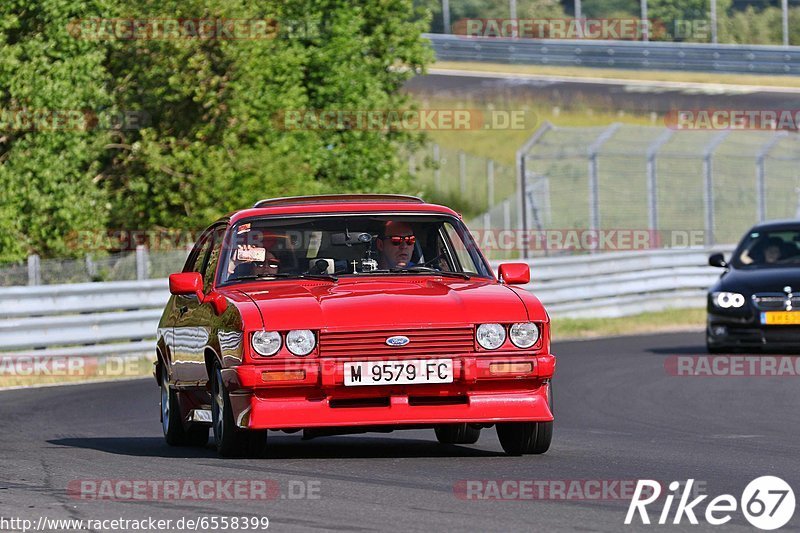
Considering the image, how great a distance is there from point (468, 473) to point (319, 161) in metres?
23.3

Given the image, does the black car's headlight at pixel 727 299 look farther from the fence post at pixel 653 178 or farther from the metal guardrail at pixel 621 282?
the fence post at pixel 653 178

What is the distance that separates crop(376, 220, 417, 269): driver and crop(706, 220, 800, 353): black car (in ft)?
28.0

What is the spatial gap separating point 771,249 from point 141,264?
27.2 ft

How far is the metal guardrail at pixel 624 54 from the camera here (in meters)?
48.2

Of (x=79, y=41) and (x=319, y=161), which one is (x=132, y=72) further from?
(x=319, y=161)

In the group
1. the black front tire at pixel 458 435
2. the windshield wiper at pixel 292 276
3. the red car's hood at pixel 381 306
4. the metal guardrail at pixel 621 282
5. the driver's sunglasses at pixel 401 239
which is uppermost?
the driver's sunglasses at pixel 401 239

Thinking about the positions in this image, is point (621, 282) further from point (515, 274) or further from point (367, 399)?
point (367, 399)

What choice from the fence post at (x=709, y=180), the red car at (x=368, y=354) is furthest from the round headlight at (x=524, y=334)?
the fence post at (x=709, y=180)

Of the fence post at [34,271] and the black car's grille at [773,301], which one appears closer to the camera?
the black car's grille at [773,301]

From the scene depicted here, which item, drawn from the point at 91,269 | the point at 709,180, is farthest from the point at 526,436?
the point at 709,180

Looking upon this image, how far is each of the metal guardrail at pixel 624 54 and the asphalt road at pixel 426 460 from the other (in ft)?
110

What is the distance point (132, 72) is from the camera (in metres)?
26.8

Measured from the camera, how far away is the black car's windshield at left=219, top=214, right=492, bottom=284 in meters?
9.95

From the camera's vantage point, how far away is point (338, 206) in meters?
10.2
